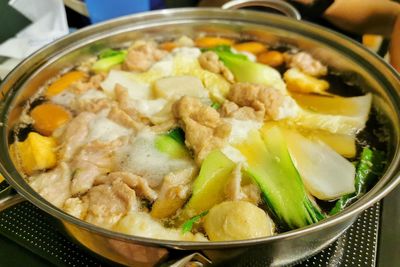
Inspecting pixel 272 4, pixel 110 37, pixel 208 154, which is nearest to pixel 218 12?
pixel 272 4

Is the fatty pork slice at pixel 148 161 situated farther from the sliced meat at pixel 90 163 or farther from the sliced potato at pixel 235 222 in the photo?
the sliced potato at pixel 235 222

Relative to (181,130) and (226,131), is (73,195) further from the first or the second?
(226,131)

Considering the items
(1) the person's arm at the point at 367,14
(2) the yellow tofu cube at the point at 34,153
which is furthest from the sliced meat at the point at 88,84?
(1) the person's arm at the point at 367,14

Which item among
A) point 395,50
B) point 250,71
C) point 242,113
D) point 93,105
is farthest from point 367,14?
point 93,105

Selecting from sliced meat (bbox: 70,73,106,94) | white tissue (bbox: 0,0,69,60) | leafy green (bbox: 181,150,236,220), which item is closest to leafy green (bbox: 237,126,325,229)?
leafy green (bbox: 181,150,236,220)

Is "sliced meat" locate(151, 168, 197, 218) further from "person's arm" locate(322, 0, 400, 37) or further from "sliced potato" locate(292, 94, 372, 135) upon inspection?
"person's arm" locate(322, 0, 400, 37)

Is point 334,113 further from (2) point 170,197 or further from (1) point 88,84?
(1) point 88,84
